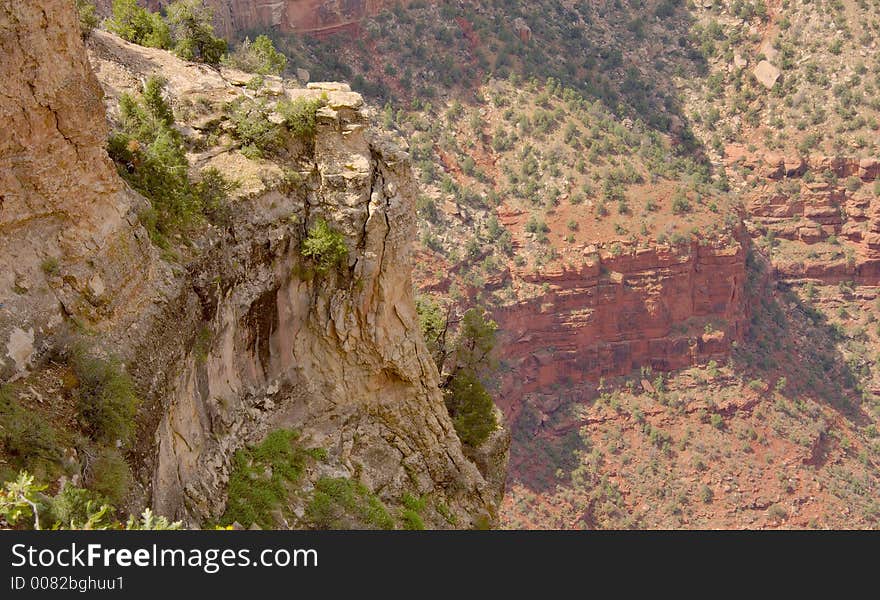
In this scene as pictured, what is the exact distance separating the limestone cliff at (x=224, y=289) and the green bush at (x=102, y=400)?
641 mm

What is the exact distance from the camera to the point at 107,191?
1677cm

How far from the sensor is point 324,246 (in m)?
22.4

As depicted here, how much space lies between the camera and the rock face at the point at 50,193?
14398 mm

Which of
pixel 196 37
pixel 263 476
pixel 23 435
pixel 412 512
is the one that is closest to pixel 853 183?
pixel 412 512

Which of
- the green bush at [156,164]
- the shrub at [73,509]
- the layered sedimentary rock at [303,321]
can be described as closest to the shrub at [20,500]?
the shrub at [73,509]

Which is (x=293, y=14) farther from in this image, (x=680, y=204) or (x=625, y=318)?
(x=625, y=318)

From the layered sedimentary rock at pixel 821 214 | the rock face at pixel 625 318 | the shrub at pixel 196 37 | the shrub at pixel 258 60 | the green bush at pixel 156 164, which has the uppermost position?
the shrub at pixel 196 37

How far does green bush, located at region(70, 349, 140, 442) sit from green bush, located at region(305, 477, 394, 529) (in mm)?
7741

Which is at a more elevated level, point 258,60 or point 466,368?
point 258,60

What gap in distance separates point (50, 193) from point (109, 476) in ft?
16.0

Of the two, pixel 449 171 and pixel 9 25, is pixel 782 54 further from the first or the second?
pixel 9 25

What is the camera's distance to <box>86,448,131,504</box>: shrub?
13.9m

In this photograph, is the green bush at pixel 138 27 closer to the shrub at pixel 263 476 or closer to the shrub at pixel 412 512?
the shrub at pixel 263 476

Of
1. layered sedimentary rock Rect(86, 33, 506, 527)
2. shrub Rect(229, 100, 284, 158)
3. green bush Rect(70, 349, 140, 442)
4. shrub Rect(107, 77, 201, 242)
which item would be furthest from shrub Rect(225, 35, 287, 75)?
green bush Rect(70, 349, 140, 442)
